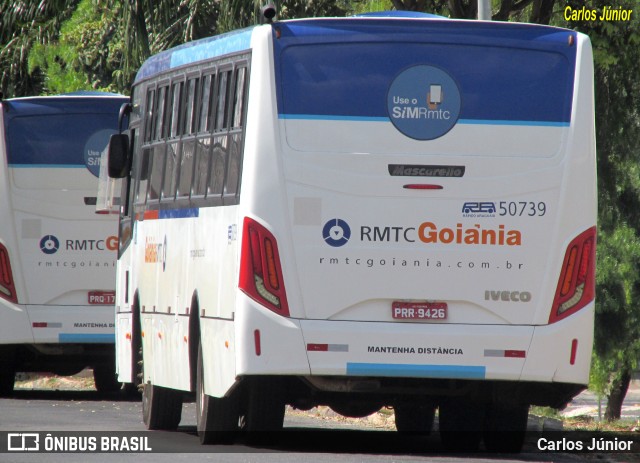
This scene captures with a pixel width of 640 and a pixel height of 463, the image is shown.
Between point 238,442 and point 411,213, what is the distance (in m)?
2.47

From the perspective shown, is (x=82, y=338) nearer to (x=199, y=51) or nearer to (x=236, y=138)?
(x=199, y=51)

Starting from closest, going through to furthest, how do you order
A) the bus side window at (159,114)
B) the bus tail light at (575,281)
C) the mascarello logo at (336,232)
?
the mascarello logo at (336,232) < the bus tail light at (575,281) < the bus side window at (159,114)

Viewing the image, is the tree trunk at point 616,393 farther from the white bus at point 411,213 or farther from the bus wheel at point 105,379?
the white bus at point 411,213

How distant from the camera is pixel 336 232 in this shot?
1221 centimetres

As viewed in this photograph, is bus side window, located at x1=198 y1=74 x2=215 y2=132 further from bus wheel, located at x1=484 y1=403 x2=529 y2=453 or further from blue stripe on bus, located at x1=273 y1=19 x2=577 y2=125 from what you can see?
bus wheel, located at x1=484 y1=403 x2=529 y2=453

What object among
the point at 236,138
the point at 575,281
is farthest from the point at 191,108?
the point at 575,281

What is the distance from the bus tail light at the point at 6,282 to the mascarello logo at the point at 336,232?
9092 millimetres

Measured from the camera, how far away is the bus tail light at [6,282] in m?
20.5

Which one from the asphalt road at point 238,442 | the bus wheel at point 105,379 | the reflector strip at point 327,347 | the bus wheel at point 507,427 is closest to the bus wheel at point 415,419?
the asphalt road at point 238,442

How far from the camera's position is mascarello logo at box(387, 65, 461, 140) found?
40.4ft

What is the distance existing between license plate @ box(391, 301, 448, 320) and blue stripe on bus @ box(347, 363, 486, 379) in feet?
1.09

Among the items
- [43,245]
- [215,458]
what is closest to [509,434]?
[215,458]

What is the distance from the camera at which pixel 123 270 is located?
1716 cm

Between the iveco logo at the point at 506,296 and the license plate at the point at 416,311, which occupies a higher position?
the iveco logo at the point at 506,296
